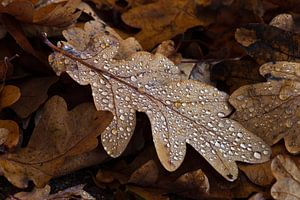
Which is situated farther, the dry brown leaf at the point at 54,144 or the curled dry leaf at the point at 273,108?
the curled dry leaf at the point at 273,108

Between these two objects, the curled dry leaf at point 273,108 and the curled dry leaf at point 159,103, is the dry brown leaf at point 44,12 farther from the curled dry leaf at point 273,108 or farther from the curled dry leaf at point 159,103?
the curled dry leaf at point 273,108

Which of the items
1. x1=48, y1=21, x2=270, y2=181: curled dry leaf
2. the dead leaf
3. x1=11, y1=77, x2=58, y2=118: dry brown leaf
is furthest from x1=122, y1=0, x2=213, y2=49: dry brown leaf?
the dead leaf

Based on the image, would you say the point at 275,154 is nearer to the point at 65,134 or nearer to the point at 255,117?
the point at 255,117

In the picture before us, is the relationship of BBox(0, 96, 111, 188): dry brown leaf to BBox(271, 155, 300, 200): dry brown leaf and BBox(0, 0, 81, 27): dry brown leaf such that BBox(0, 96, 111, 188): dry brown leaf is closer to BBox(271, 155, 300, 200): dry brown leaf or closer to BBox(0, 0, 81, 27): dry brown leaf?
BBox(0, 0, 81, 27): dry brown leaf

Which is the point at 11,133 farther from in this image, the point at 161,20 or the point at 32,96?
the point at 161,20

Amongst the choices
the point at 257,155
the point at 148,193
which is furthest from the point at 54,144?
the point at 257,155

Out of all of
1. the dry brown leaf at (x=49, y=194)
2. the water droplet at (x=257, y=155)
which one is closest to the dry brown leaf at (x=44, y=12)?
the dry brown leaf at (x=49, y=194)
